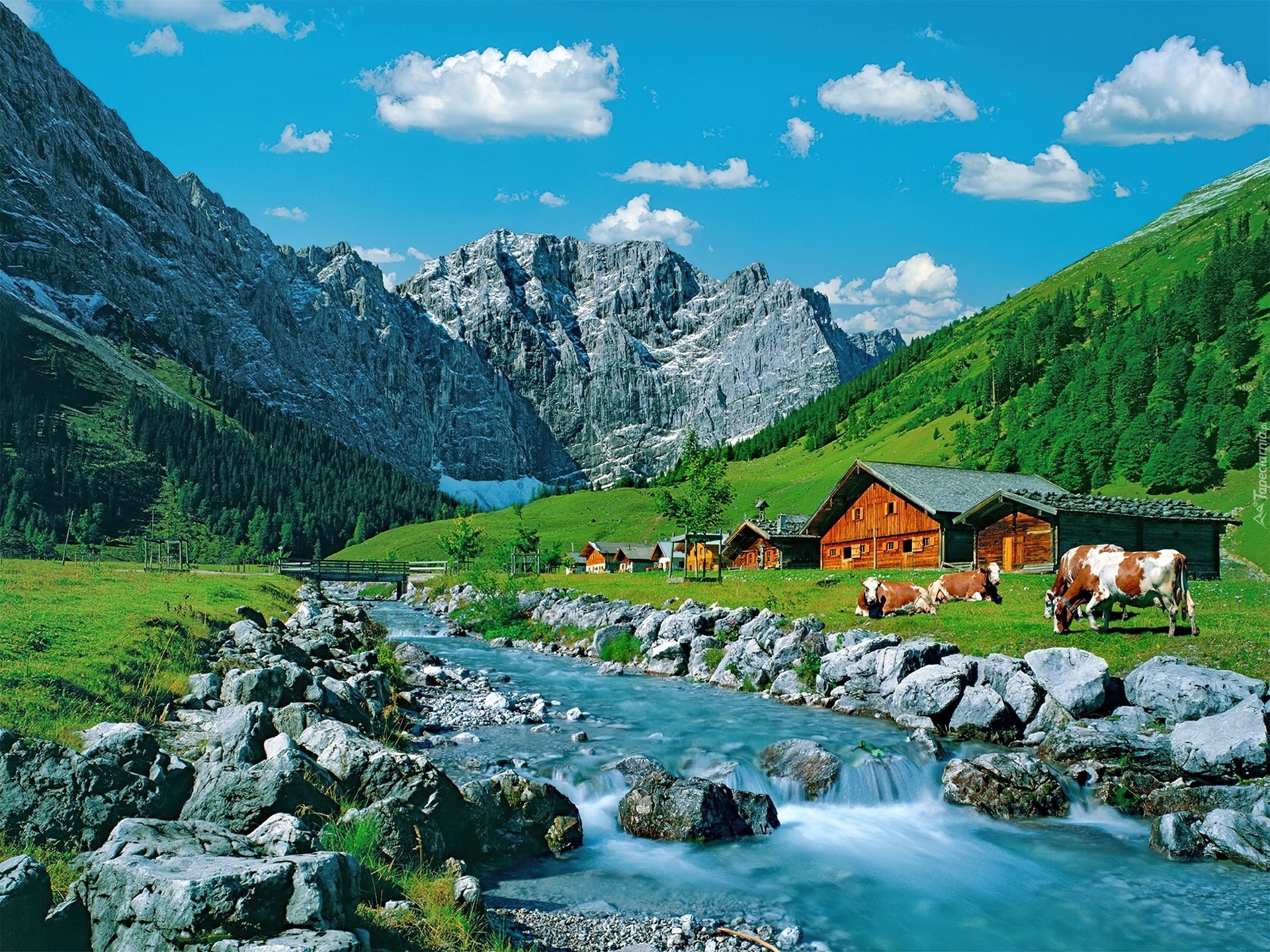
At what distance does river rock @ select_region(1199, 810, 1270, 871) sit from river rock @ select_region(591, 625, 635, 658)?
30.7 m

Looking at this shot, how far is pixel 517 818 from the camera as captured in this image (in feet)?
48.4

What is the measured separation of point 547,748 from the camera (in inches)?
836

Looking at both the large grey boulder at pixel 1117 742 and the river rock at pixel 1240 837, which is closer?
the river rock at pixel 1240 837

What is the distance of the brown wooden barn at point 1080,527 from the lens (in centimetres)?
5241

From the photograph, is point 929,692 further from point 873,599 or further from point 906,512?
point 906,512

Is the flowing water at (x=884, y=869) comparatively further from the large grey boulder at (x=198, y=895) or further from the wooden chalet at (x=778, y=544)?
the wooden chalet at (x=778, y=544)

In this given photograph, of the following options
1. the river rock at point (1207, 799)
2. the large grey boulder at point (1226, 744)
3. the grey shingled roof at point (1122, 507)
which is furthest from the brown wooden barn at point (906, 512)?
the river rock at point (1207, 799)

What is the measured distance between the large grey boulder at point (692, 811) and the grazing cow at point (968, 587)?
78.9ft

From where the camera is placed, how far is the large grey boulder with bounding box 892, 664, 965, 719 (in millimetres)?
23438

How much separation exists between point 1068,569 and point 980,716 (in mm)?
9430

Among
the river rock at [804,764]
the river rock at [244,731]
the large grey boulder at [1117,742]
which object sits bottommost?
the river rock at [804,764]

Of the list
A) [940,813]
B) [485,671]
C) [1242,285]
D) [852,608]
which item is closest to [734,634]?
[852,608]

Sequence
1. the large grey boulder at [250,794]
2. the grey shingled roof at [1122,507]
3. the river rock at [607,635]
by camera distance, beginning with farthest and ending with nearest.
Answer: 1. the grey shingled roof at [1122,507]
2. the river rock at [607,635]
3. the large grey boulder at [250,794]

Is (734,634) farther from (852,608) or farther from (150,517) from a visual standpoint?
(150,517)
